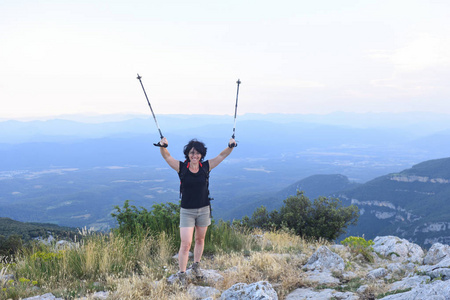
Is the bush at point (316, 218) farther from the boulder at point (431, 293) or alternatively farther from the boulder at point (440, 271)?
the boulder at point (431, 293)

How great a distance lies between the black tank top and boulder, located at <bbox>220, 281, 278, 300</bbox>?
1.56 meters

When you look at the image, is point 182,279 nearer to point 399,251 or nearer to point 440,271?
point 440,271

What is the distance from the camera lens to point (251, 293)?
4.31 metres

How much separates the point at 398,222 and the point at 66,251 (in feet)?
452

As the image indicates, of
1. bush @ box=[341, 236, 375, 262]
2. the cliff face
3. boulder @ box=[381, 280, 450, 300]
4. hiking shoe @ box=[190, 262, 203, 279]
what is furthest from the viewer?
the cliff face

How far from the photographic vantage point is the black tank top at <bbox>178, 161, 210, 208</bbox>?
17.8 feet

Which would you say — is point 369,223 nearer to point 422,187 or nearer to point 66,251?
point 422,187

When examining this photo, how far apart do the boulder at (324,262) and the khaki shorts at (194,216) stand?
2.74 m

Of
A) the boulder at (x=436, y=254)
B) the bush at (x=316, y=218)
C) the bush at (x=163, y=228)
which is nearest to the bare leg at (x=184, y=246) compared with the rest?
the bush at (x=163, y=228)

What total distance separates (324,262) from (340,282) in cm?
99

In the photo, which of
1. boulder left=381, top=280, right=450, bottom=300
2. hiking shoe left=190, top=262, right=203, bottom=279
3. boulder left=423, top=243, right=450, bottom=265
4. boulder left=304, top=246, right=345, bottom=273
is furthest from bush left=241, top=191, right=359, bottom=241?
boulder left=381, top=280, right=450, bottom=300

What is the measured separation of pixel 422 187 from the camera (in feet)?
467

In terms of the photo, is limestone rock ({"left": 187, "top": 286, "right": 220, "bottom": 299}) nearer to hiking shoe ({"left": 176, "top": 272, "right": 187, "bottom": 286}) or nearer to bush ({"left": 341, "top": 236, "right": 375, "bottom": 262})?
hiking shoe ({"left": 176, "top": 272, "right": 187, "bottom": 286})

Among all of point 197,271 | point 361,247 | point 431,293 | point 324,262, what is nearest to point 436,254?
point 361,247
